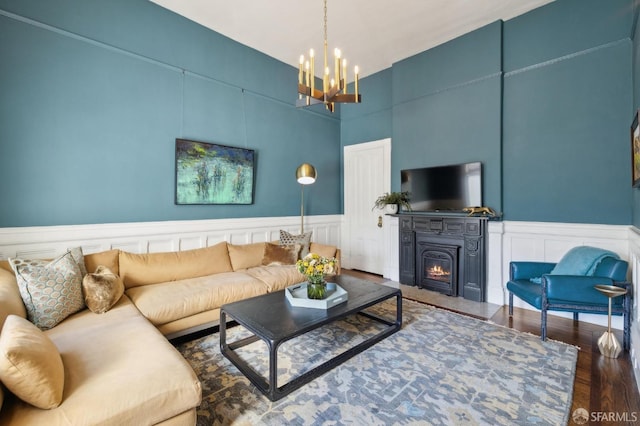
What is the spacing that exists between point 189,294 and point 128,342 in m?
0.89

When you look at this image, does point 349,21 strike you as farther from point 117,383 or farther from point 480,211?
point 117,383

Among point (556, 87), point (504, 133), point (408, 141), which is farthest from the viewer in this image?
point (408, 141)

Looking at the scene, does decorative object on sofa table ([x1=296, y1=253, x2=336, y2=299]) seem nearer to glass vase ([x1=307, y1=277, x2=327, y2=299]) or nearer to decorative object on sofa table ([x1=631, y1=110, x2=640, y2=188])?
glass vase ([x1=307, y1=277, x2=327, y2=299])

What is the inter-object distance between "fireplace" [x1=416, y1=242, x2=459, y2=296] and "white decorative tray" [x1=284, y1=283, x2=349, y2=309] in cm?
213

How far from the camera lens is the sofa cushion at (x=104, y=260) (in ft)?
8.68

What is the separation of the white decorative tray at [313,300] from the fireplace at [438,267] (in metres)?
2.13

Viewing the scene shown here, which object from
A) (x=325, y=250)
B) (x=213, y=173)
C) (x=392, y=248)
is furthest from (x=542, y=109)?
(x=213, y=173)

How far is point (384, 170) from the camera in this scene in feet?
16.4

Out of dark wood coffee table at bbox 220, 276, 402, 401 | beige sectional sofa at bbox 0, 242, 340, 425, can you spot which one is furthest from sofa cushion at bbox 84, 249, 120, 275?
dark wood coffee table at bbox 220, 276, 402, 401

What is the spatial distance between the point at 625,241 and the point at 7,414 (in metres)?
4.72

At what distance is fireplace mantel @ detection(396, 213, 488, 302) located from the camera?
3.74m

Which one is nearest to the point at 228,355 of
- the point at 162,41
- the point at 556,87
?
the point at 162,41

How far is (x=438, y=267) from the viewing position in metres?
4.14

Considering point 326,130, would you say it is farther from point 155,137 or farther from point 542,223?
point 542,223
